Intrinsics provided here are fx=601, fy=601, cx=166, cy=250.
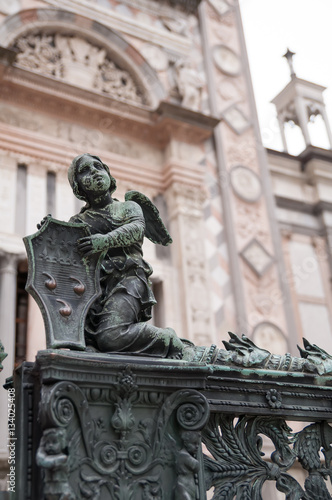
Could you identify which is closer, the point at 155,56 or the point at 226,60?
the point at 155,56

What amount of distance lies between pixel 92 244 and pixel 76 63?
6411mm

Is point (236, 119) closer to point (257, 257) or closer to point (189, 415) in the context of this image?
point (257, 257)

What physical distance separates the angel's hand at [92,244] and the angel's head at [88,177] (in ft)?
1.00

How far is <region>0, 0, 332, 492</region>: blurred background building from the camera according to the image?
7.35 meters

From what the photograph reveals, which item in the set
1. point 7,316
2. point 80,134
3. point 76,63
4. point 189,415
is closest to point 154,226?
point 189,415

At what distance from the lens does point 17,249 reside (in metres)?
6.74

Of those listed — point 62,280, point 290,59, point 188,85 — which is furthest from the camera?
point 290,59

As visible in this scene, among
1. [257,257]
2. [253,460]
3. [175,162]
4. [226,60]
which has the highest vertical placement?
[226,60]

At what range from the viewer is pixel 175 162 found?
8.31 meters

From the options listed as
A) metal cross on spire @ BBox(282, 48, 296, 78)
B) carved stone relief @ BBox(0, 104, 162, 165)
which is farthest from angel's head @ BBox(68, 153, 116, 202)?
metal cross on spire @ BBox(282, 48, 296, 78)

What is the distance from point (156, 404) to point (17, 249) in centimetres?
475

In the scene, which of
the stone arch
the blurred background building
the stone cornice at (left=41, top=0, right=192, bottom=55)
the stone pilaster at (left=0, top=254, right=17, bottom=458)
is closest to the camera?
the stone pilaster at (left=0, top=254, right=17, bottom=458)

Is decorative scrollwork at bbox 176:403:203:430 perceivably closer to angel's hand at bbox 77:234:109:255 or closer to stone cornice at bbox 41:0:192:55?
angel's hand at bbox 77:234:109:255

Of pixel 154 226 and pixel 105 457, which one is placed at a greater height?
pixel 154 226
